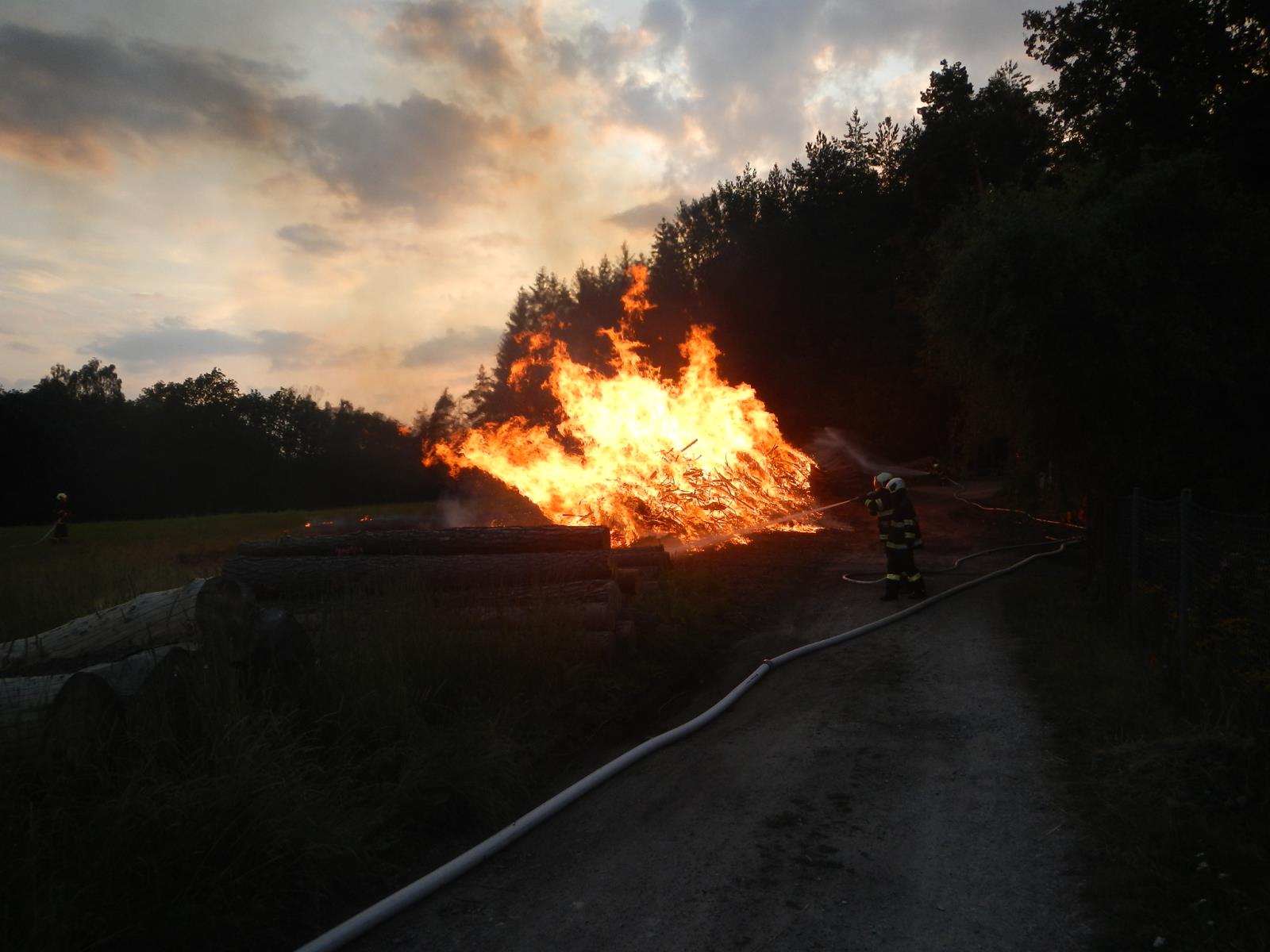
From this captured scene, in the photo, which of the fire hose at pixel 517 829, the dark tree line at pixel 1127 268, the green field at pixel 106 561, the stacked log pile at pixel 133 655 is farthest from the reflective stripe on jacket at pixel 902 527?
the green field at pixel 106 561

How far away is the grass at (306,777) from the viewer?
417cm

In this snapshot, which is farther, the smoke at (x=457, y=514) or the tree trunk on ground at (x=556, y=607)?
the smoke at (x=457, y=514)

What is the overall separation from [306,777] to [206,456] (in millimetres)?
60967

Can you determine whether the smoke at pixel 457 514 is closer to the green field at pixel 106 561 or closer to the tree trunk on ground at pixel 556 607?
the green field at pixel 106 561

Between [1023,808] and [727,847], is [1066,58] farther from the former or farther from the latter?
[727,847]

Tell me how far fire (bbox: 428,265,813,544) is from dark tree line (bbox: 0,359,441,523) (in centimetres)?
2651

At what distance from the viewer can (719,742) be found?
7.29 metres

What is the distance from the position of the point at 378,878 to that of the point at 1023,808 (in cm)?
398

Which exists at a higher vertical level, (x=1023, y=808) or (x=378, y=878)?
(x=378, y=878)

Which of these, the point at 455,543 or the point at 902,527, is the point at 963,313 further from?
the point at 455,543

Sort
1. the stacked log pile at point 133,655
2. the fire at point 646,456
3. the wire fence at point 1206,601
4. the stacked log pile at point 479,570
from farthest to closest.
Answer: the fire at point 646,456 → the stacked log pile at point 479,570 → the wire fence at point 1206,601 → the stacked log pile at point 133,655

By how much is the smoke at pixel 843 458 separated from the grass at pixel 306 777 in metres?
19.2

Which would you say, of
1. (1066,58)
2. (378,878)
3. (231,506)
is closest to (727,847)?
(378,878)

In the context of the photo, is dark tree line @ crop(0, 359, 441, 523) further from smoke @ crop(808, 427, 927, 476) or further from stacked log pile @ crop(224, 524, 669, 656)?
stacked log pile @ crop(224, 524, 669, 656)
